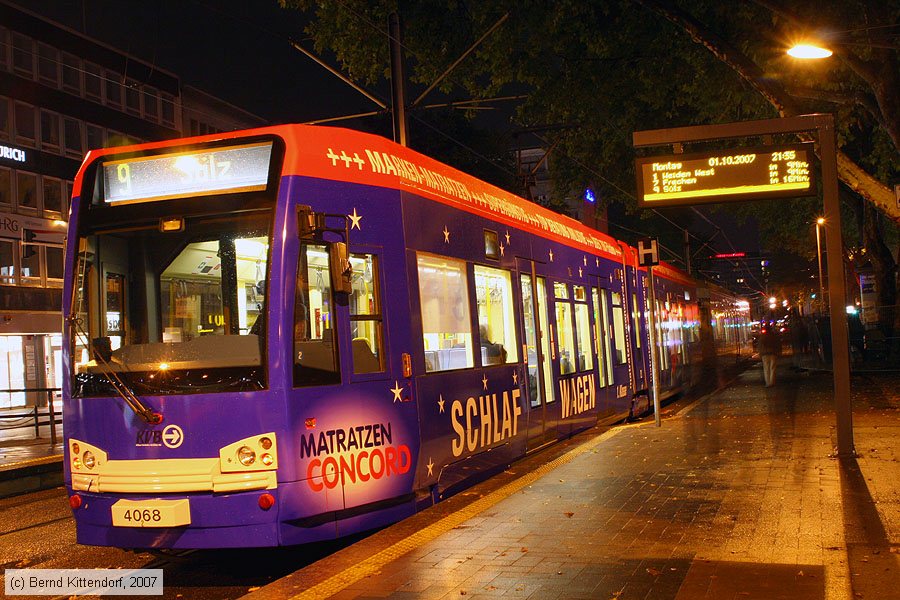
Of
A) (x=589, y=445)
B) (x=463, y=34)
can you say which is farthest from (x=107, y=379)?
(x=463, y=34)

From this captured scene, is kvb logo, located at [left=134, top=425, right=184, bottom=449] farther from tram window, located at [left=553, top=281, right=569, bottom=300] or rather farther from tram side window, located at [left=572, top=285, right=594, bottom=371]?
tram side window, located at [left=572, top=285, right=594, bottom=371]

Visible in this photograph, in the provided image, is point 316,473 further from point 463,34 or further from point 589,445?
point 463,34

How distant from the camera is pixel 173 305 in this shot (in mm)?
7086

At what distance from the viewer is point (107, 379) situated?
23.1 feet

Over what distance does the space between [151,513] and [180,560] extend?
1.39 metres

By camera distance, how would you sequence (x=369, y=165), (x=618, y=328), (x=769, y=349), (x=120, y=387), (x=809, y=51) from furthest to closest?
(x=769, y=349) → (x=618, y=328) → (x=809, y=51) → (x=369, y=165) → (x=120, y=387)

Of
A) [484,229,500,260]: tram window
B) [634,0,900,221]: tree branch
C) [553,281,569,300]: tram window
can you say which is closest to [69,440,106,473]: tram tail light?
[484,229,500,260]: tram window

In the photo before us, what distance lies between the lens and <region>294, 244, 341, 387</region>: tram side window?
22.8 ft

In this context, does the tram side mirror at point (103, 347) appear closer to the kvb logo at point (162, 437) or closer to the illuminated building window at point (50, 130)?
the kvb logo at point (162, 437)

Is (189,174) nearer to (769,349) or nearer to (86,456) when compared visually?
(86,456)

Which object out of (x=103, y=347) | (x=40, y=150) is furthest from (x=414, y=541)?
(x=40, y=150)

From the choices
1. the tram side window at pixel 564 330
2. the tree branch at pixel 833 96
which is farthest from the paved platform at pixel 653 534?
the tree branch at pixel 833 96

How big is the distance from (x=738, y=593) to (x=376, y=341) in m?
3.68

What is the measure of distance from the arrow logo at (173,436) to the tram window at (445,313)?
2471mm
